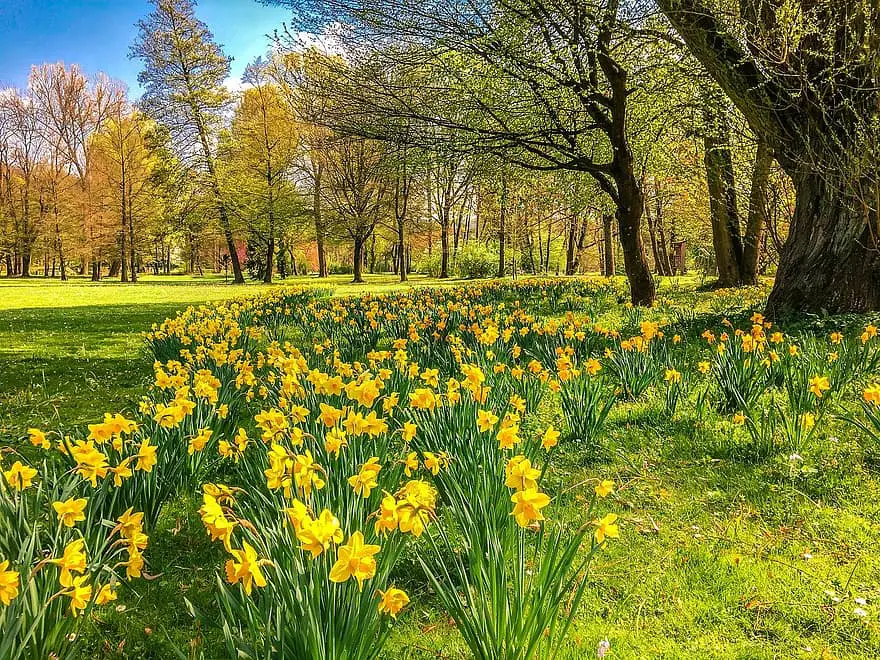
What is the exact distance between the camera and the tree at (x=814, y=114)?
469 cm

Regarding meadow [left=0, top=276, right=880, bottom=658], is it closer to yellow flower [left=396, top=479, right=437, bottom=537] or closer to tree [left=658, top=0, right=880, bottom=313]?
yellow flower [left=396, top=479, right=437, bottom=537]

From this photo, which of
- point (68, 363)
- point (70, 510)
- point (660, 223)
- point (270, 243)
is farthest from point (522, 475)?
point (270, 243)

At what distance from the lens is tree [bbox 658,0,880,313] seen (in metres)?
4.69

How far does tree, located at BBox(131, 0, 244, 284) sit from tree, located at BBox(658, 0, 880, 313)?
22.2 meters

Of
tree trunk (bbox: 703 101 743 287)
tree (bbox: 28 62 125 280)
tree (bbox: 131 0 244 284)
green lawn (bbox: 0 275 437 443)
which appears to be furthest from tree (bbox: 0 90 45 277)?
tree trunk (bbox: 703 101 743 287)

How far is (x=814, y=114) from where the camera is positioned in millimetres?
5227

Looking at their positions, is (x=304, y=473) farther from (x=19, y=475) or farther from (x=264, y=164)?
(x=264, y=164)

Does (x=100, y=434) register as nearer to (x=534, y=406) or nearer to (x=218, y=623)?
(x=218, y=623)

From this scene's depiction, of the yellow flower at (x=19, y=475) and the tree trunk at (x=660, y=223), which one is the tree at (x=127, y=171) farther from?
the yellow flower at (x=19, y=475)

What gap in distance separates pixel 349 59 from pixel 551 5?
271 cm

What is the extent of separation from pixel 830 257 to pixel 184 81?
26487 millimetres

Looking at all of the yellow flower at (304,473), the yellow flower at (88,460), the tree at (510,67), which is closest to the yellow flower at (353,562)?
the yellow flower at (304,473)

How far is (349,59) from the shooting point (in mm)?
7238

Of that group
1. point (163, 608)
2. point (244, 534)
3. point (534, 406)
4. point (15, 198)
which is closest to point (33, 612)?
point (244, 534)
